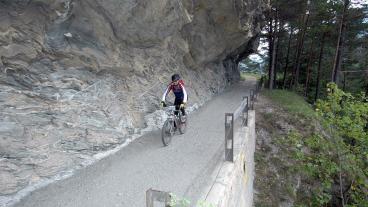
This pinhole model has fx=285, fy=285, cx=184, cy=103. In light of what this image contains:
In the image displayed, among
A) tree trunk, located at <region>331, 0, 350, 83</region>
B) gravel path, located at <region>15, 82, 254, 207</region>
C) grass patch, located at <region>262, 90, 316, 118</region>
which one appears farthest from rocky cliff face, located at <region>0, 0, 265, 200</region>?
tree trunk, located at <region>331, 0, 350, 83</region>

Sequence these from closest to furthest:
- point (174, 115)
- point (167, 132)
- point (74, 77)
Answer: point (74, 77), point (167, 132), point (174, 115)

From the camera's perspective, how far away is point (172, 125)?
8.73 meters

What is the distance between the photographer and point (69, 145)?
6.68 meters

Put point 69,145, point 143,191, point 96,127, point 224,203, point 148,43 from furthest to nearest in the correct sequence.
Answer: point 148,43 → point 96,127 → point 69,145 → point 143,191 → point 224,203

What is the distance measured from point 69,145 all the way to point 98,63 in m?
2.50

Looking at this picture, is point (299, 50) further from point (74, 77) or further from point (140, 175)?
point (140, 175)

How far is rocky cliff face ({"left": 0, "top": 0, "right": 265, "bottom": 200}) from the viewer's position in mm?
5703

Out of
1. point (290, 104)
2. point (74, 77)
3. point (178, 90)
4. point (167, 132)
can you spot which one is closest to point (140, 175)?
point (167, 132)

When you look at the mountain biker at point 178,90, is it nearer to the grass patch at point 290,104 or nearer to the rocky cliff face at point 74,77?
the rocky cliff face at point 74,77

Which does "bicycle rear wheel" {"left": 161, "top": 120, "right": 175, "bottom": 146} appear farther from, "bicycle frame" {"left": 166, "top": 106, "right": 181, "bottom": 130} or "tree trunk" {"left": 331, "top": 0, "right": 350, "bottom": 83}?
"tree trunk" {"left": 331, "top": 0, "right": 350, "bottom": 83}

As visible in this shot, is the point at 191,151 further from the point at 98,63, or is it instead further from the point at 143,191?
the point at 98,63

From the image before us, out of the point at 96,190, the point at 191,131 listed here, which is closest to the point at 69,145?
the point at 96,190

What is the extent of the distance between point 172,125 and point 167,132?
1.19 feet

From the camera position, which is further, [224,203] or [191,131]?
[191,131]
